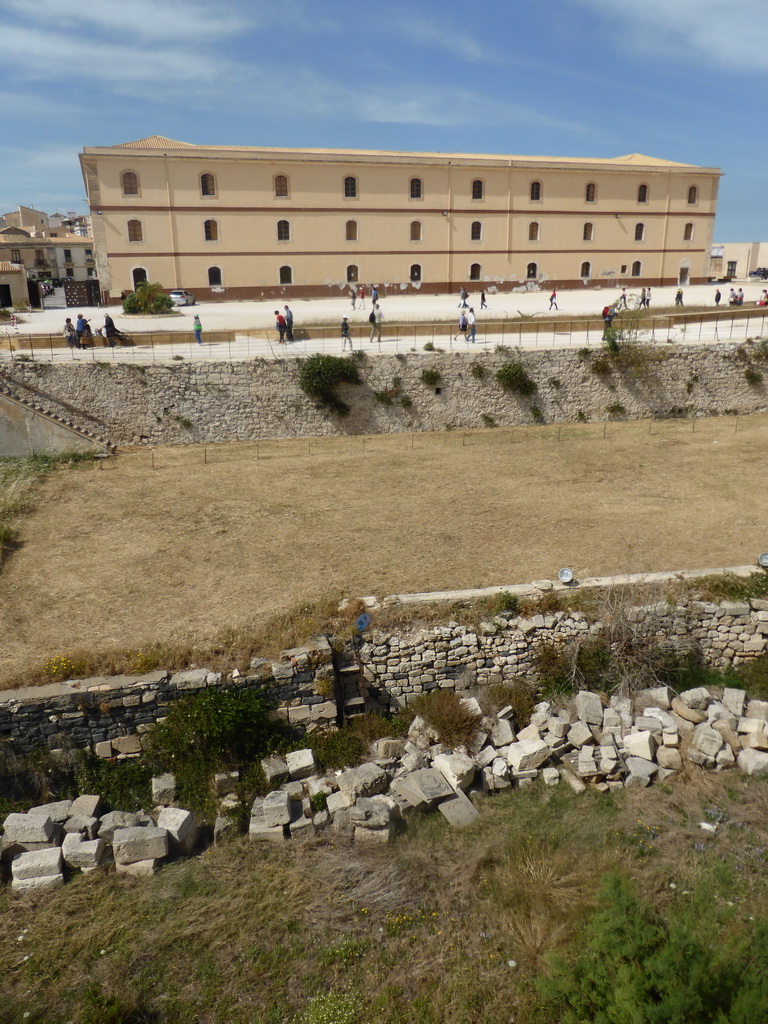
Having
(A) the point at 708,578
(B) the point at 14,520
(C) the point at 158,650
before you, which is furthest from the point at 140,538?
(A) the point at 708,578

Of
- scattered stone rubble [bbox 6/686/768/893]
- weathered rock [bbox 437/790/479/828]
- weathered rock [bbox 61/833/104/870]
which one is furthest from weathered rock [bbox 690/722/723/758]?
weathered rock [bbox 61/833/104/870]

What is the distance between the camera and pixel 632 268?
4422 centimetres

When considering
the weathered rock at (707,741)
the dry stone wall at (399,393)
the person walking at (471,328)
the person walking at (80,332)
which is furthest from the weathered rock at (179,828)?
the person walking at (471,328)

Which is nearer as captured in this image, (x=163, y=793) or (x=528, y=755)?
(x=163, y=793)

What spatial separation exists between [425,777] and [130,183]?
35505mm

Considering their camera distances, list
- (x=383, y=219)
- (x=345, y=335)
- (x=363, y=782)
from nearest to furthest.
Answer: (x=363, y=782) < (x=345, y=335) < (x=383, y=219)

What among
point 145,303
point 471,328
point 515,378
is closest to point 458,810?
point 515,378

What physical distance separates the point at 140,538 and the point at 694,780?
33.6 feet

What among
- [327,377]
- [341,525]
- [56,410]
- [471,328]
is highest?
[471,328]

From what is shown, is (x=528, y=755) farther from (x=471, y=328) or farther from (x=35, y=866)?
(x=471, y=328)

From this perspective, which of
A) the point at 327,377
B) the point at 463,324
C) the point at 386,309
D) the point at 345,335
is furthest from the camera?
the point at 386,309

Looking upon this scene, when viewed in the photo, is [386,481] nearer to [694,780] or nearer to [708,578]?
[708,578]

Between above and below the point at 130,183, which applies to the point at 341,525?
below

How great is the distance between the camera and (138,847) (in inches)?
305
